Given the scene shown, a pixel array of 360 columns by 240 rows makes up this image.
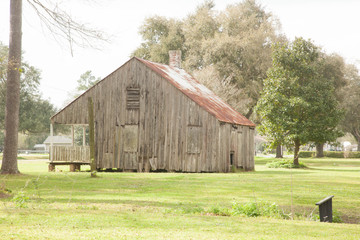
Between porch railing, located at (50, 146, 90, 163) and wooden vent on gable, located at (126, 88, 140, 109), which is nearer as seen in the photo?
wooden vent on gable, located at (126, 88, 140, 109)

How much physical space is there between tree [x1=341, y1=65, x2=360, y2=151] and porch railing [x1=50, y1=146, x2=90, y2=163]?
44.5m

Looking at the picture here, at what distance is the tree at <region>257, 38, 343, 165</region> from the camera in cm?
3706

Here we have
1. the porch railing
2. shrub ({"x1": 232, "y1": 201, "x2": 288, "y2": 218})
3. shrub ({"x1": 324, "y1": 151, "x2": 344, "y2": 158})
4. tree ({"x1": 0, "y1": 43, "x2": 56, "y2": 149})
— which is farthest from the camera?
shrub ({"x1": 324, "y1": 151, "x2": 344, "y2": 158})

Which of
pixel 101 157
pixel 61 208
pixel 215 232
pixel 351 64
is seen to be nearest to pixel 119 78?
pixel 101 157

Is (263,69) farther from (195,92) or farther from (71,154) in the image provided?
(71,154)

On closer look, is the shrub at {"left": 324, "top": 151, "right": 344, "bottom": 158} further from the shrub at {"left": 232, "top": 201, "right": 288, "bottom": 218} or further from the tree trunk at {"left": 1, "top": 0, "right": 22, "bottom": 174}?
the shrub at {"left": 232, "top": 201, "right": 288, "bottom": 218}

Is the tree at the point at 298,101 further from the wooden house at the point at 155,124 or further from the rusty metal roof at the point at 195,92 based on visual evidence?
the wooden house at the point at 155,124

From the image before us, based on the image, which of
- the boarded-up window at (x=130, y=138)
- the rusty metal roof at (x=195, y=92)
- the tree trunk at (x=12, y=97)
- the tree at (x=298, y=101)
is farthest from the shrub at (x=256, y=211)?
the tree at (x=298, y=101)

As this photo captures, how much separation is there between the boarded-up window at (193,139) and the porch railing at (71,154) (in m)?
7.37

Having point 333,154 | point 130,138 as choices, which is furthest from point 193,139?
point 333,154

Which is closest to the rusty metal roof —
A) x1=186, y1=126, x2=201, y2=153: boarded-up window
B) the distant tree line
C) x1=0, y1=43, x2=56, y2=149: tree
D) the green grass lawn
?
x1=186, y1=126, x2=201, y2=153: boarded-up window

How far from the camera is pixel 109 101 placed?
3123 centimetres

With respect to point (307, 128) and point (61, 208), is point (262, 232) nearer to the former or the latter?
point (61, 208)

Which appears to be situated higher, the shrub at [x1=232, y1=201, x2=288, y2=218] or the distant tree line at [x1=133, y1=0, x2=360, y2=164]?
the distant tree line at [x1=133, y1=0, x2=360, y2=164]
